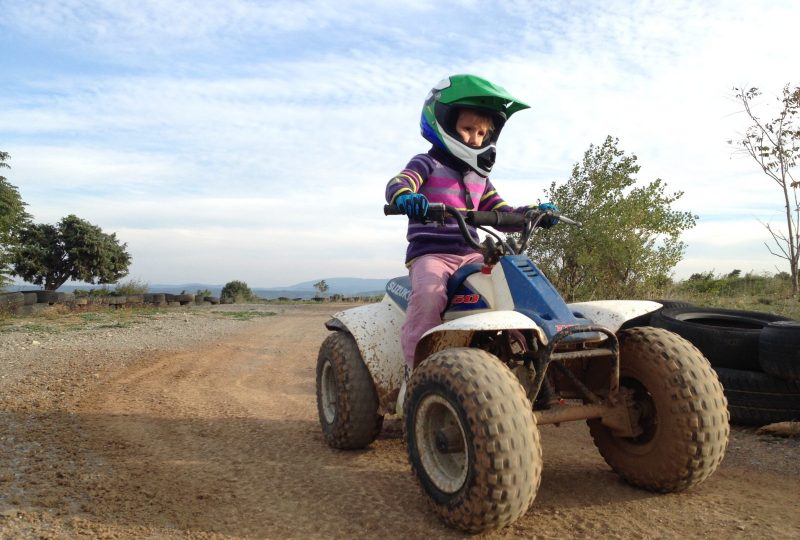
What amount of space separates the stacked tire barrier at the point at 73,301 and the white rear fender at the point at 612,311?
17.2 meters

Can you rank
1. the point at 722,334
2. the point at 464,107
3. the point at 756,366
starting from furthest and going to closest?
the point at 722,334 < the point at 756,366 < the point at 464,107

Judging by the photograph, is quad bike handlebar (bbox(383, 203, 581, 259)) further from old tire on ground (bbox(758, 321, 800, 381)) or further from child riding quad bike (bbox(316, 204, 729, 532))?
old tire on ground (bbox(758, 321, 800, 381))

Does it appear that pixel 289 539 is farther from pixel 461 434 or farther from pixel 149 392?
pixel 149 392

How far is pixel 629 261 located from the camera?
11.8 metres

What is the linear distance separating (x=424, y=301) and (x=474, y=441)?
4.03ft

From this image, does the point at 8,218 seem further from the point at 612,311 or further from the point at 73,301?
the point at 612,311

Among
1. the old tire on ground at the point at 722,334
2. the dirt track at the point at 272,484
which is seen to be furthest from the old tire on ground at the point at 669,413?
the old tire on ground at the point at 722,334

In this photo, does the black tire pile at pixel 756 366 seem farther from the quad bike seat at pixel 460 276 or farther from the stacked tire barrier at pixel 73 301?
the stacked tire barrier at pixel 73 301

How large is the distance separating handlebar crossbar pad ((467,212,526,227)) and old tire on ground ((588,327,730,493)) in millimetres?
1057

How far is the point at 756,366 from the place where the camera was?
209 inches

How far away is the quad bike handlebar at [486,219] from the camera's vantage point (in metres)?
3.68

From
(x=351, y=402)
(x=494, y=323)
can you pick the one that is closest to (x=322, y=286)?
(x=351, y=402)

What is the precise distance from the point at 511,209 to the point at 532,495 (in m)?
2.42

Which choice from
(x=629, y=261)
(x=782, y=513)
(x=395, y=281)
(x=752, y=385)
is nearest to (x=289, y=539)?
(x=395, y=281)
